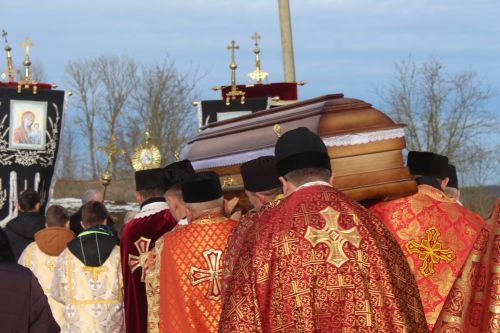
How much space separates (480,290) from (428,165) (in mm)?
3950

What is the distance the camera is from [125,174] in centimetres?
3250

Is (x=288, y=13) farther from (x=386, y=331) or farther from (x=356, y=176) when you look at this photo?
(x=386, y=331)

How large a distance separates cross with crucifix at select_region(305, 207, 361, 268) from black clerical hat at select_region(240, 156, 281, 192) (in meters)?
1.61

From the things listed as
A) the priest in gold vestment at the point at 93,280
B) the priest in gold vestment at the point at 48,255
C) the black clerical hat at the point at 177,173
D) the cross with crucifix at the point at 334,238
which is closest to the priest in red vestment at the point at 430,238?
the black clerical hat at the point at 177,173

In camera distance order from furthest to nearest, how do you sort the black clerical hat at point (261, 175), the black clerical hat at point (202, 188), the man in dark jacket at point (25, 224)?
the man in dark jacket at point (25, 224), the black clerical hat at point (202, 188), the black clerical hat at point (261, 175)

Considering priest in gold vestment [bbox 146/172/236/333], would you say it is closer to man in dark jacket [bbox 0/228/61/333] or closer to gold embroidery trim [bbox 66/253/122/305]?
man in dark jacket [bbox 0/228/61/333]

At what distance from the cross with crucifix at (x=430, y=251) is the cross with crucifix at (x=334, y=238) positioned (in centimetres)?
257

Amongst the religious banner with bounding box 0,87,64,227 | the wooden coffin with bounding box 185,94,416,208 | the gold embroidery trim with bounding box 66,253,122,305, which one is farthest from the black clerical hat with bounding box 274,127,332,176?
the religious banner with bounding box 0,87,64,227

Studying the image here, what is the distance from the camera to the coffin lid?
253 inches

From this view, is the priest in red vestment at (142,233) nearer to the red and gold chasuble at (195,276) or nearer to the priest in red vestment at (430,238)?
the red and gold chasuble at (195,276)

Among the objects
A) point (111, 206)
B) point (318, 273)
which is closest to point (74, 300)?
point (318, 273)

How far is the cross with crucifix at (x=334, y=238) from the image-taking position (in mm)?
4395

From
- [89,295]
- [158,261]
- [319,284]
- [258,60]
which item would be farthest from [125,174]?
[319,284]

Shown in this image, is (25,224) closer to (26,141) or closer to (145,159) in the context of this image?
(145,159)
